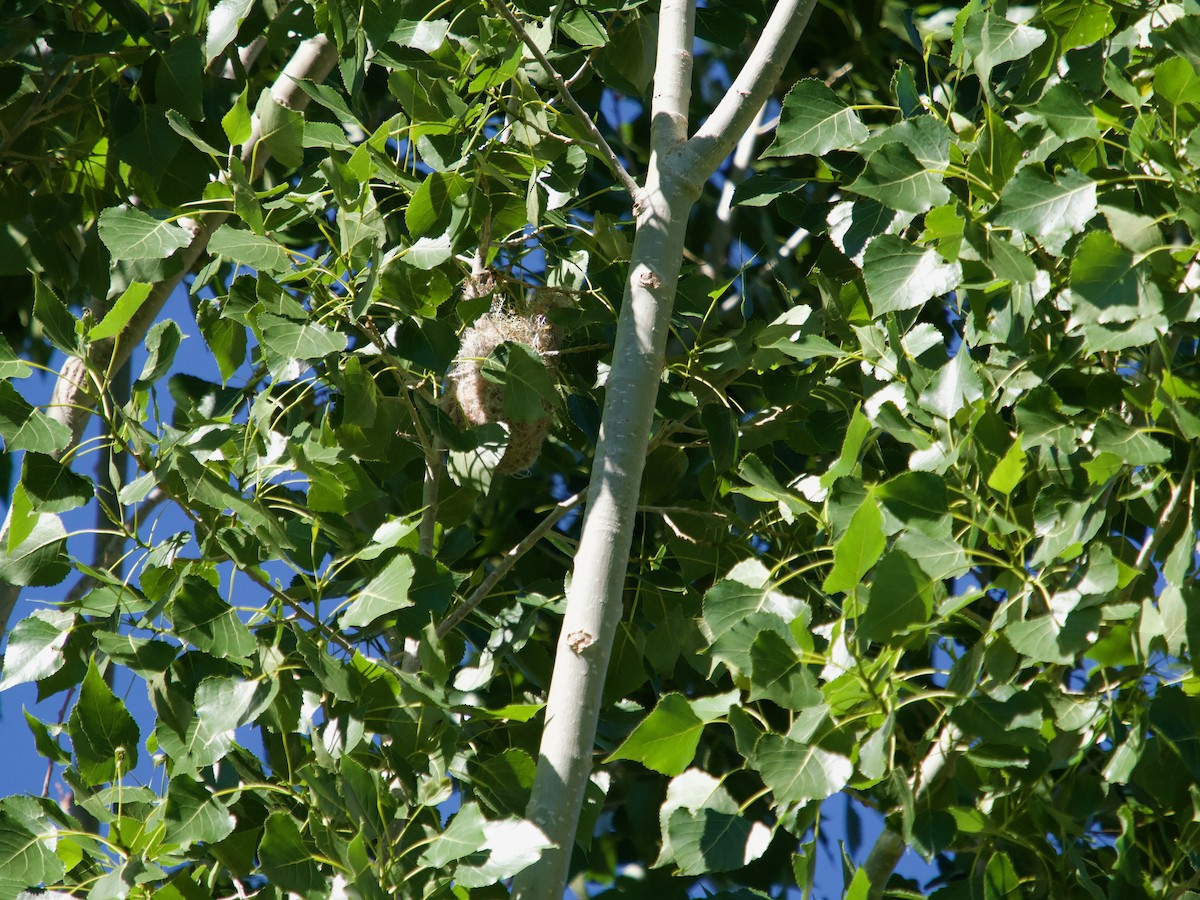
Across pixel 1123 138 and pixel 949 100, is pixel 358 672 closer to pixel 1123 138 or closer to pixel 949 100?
pixel 949 100

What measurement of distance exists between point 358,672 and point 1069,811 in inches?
25.1

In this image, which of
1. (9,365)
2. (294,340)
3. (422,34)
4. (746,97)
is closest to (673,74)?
(746,97)

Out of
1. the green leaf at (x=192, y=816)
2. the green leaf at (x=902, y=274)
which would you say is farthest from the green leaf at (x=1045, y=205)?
the green leaf at (x=192, y=816)

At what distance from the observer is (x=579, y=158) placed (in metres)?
1.36

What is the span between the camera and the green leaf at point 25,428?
108 cm

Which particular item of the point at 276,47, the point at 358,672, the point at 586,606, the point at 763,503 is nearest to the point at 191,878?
the point at 358,672

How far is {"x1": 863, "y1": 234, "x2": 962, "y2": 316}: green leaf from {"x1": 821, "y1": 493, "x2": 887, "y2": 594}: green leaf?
28 centimetres

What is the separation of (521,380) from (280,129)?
0.33 meters

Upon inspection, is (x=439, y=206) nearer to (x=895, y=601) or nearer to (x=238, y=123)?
(x=238, y=123)

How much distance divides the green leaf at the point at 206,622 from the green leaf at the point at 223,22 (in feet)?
2.24

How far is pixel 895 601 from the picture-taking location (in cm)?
90

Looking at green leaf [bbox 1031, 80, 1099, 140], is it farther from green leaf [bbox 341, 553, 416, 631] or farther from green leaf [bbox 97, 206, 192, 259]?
green leaf [bbox 97, 206, 192, 259]

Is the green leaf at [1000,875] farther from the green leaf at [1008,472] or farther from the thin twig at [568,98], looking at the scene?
the thin twig at [568,98]

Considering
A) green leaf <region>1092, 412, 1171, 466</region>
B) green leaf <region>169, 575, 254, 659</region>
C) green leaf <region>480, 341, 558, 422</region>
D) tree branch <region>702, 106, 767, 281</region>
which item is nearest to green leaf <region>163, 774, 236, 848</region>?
green leaf <region>169, 575, 254, 659</region>
